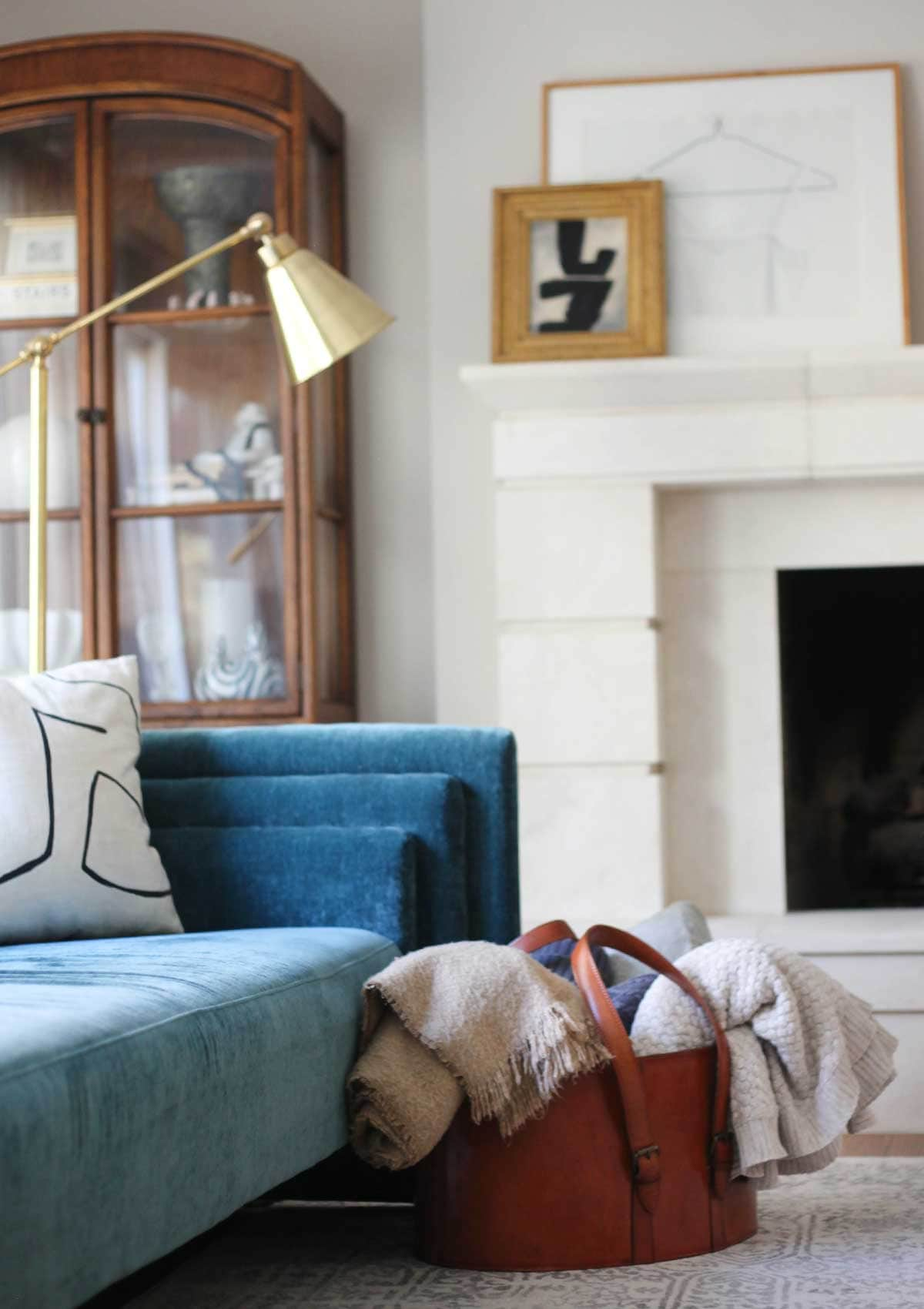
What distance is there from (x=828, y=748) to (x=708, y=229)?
3.73 feet

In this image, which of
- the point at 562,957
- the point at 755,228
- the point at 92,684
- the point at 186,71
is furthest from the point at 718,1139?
the point at 186,71

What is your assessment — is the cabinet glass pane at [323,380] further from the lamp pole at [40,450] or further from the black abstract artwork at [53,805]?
the black abstract artwork at [53,805]

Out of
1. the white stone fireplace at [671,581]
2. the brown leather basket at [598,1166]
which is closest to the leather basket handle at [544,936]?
the brown leather basket at [598,1166]

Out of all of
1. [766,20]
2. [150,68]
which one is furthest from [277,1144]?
[766,20]

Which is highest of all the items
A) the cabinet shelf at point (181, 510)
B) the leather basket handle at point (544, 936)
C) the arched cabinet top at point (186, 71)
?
the arched cabinet top at point (186, 71)

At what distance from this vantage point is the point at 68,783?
2029 millimetres

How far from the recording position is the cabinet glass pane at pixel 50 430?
374 cm

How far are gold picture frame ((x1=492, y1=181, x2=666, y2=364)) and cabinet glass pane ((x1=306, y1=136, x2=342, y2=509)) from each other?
425mm

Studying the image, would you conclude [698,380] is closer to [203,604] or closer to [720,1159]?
[203,604]

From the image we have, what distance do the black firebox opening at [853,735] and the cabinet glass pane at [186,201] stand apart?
1381 millimetres

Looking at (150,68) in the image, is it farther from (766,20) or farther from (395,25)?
(766,20)

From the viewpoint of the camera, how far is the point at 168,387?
373cm

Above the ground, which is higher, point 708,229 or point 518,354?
point 708,229

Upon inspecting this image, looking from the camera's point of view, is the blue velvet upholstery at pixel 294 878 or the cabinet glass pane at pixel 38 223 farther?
the cabinet glass pane at pixel 38 223
